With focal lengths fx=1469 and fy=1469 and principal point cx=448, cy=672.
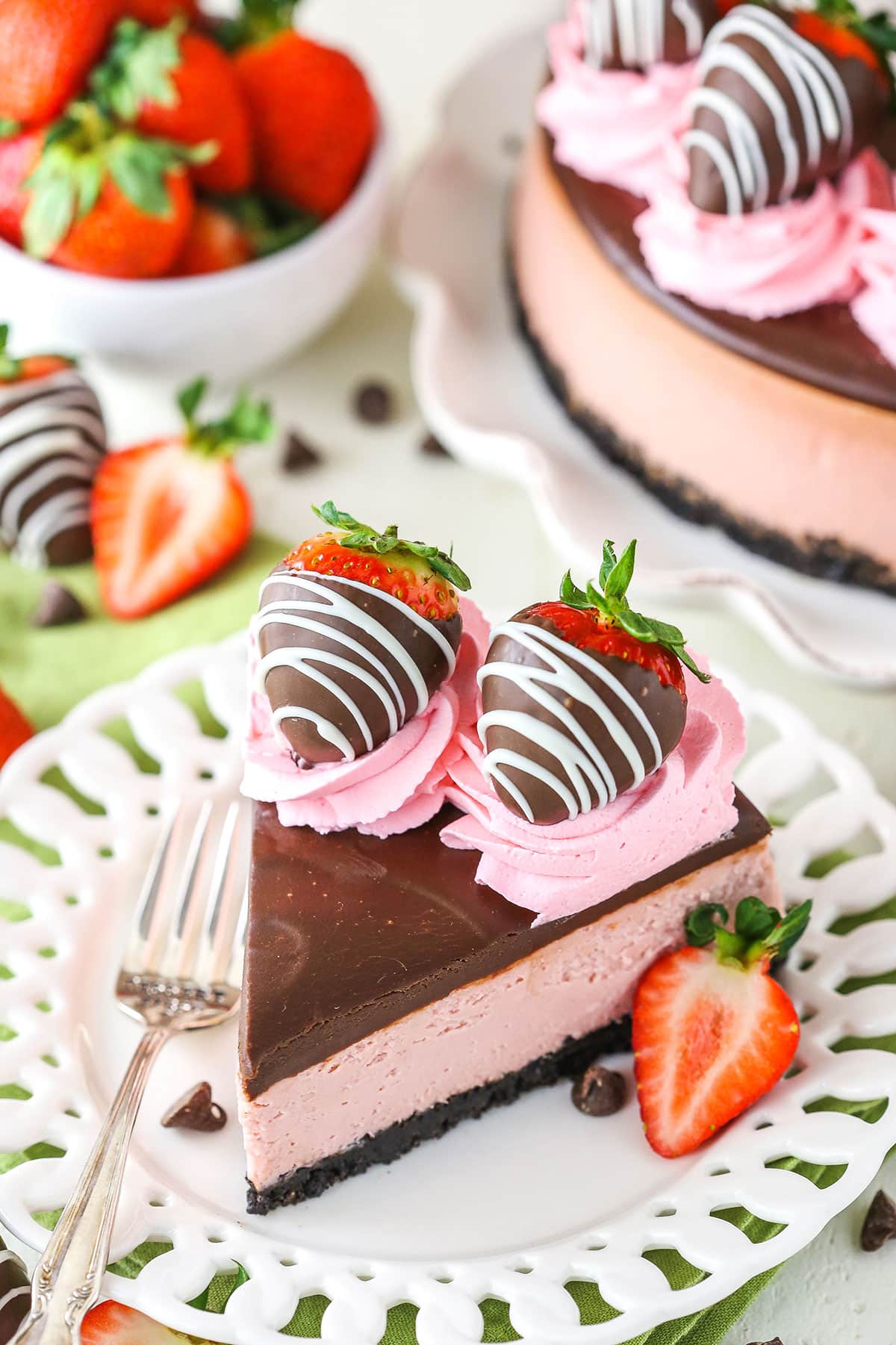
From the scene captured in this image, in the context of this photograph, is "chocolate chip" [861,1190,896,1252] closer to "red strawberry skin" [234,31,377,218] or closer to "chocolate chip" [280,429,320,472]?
"chocolate chip" [280,429,320,472]

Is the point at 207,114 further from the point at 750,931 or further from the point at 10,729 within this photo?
the point at 750,931

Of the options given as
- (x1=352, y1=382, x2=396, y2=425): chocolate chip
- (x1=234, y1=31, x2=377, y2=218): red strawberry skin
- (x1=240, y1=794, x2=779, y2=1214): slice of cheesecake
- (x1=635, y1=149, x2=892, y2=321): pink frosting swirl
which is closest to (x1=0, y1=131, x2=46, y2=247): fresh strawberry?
(x1=234, y1=31, x2=377, y2=218): red strawberry skin

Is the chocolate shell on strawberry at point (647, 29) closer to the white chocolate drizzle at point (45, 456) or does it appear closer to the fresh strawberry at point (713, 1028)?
the white chocolate drizzle at point (45, 456)

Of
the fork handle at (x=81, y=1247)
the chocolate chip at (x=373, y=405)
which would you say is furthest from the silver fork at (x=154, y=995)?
the chocolate chip at (x=373, y=405)

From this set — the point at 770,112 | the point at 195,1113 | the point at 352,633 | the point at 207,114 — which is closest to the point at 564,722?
the point at 352,633

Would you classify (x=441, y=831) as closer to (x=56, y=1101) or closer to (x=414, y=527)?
(x=56, y=1101)
